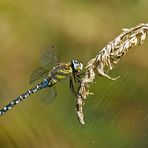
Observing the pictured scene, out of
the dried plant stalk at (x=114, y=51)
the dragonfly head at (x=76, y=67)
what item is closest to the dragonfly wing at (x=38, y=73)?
the dragonfly head at (x=76, y=67)

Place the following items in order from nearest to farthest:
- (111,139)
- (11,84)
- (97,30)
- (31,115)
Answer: (111,139) → (31,115) → (11,84) → (97,30)

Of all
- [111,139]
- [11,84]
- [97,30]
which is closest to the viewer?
[111,139]

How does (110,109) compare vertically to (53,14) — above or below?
below

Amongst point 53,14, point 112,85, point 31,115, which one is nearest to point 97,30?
point 53,14

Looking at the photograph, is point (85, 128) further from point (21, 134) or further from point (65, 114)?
point (21, 134)

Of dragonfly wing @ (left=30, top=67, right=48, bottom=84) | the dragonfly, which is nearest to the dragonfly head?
the dragonfly

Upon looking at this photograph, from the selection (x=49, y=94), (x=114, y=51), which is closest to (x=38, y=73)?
(x=49, y=94)

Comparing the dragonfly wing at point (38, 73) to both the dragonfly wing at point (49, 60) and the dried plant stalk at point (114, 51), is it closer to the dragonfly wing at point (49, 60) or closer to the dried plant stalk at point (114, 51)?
the dragonfly wing at point (49, 60)
